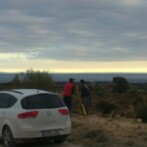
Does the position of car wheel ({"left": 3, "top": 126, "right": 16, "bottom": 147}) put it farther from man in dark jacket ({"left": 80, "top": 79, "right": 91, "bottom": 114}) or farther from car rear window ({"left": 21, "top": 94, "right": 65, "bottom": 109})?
man in dark jacket ({"left": 80, "top": 79, "right": 91, "bottom": 114})

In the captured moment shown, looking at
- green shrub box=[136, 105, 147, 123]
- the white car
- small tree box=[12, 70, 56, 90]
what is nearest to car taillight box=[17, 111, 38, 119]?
the white car

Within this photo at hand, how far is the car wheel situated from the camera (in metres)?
13.4

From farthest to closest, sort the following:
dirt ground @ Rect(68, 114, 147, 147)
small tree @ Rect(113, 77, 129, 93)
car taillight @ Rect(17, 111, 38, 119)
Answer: small tree @ Rect(113, 77, 129, 93) → dirt ground @ Rect(68, 114, 147, 147) → car taillight @ Rect(17, 111, 38, 119)

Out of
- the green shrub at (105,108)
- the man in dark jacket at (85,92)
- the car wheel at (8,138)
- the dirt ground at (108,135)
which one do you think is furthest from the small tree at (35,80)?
the car wheel at (8,138)

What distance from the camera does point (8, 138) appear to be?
13.6 meters

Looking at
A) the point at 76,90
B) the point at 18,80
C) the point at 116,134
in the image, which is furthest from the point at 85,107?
the point at 18,80

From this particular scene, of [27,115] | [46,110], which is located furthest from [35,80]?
[27,115]

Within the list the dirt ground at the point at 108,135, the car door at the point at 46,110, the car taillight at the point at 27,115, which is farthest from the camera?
the dirt ground at the point at 108,135

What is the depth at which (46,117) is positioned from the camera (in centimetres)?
1326

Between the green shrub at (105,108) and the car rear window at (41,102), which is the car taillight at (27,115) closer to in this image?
the car rear window at (41,102)

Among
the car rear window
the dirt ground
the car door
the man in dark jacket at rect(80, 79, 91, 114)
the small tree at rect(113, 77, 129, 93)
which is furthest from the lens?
the small tree at rect(113, 77, 129, 93)

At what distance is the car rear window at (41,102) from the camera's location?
1336cm

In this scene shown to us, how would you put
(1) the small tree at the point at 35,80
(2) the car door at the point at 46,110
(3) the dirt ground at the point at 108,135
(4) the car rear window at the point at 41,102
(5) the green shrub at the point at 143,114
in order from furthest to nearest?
(1) the small tree at the point at 35,80, (5) the green shrub at the point at 143,114, (3) the dirt ground at the point at 108,135, (4) the car rear window at the point at 41,102, (2) the car door at the point at 46,110

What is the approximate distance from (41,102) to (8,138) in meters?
1.41
